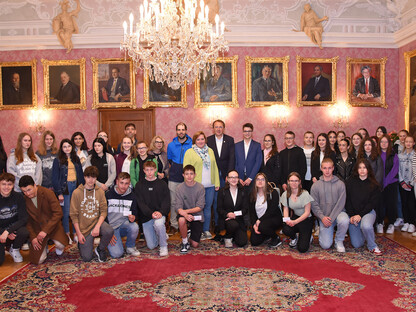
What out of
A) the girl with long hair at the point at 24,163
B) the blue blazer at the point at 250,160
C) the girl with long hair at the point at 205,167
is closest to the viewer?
the girl with long hair at the point at 24,163

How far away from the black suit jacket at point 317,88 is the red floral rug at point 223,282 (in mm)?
5322

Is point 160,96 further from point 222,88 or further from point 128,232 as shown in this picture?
point 128,232

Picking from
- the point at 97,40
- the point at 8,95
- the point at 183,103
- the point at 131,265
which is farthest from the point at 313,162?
the point at 8,95

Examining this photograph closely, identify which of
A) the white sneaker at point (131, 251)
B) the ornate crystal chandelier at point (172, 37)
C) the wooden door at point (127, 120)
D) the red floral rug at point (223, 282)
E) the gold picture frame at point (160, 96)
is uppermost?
the ornate crystal chandelier at point (172, 37)

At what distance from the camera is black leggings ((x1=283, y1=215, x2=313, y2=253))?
6160 mm

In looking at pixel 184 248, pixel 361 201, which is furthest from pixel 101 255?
pixel 361 201

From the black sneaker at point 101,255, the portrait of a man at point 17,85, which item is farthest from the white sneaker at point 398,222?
the portrait of a man at point 17,85

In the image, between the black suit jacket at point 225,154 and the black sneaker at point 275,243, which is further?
the black suit jacket at point 225,154

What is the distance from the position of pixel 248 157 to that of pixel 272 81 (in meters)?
3.70

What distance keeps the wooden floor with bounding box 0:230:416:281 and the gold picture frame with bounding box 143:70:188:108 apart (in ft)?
14.0

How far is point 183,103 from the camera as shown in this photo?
10672mm

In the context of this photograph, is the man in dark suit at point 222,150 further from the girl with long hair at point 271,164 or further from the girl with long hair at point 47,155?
the girl with long hair at point 47,155

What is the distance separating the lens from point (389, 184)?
760 cm

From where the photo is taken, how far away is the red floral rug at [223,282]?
13.9ft
